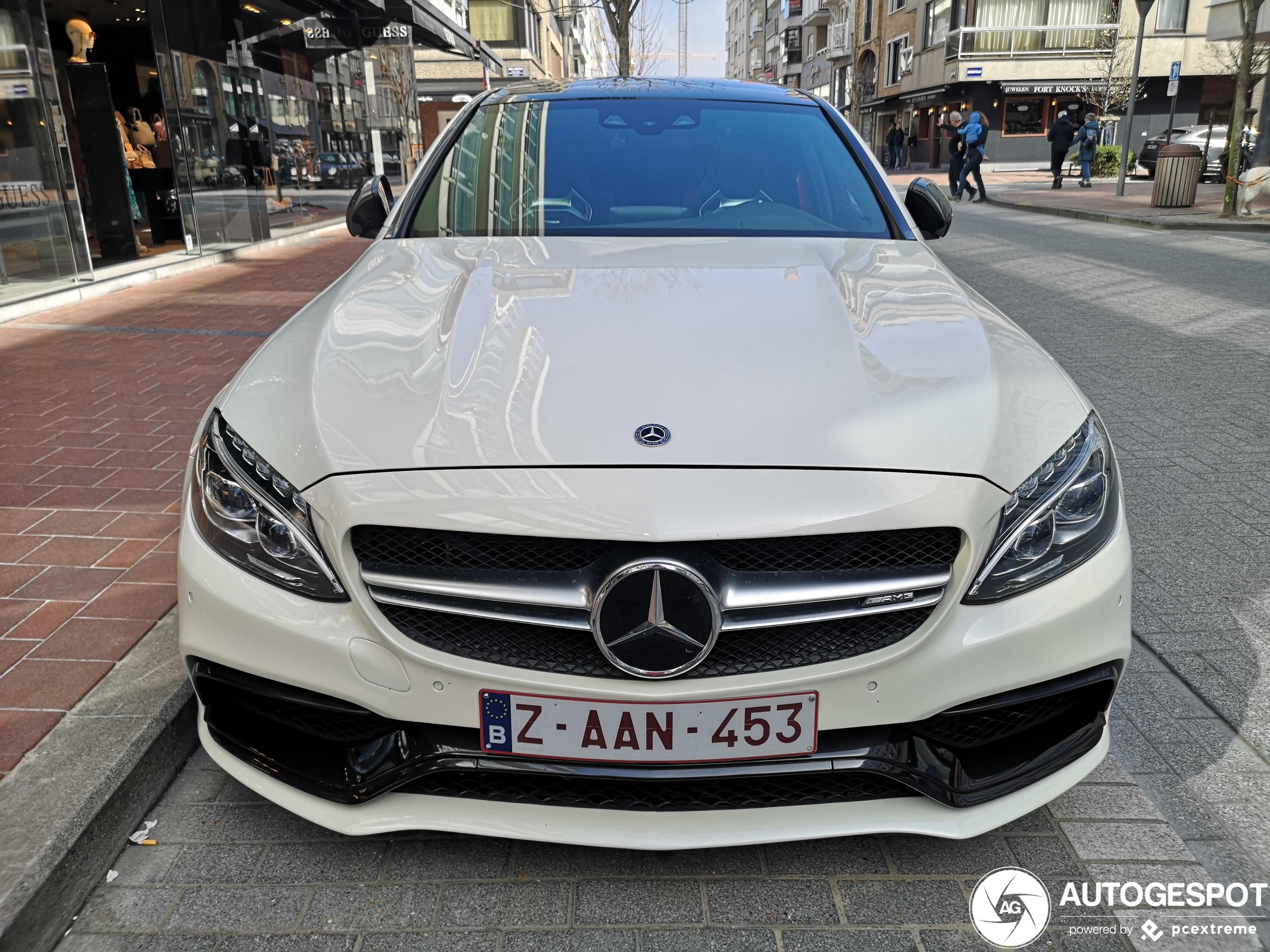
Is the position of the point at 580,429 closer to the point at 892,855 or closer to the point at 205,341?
the point at 892,855

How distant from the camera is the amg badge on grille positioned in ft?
5.44

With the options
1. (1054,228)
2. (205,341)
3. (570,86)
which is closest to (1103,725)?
(570,86)

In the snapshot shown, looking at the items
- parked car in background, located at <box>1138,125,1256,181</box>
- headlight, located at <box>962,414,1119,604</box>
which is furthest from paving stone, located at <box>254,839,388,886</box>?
parked car in background, located at <box>1138,125,1256,181</box>

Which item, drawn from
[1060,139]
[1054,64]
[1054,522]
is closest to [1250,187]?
[1060,139]

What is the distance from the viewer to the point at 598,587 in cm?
168

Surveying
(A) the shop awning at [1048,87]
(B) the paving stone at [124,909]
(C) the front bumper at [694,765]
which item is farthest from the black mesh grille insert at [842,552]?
(A) the shop awning at [1048,87]

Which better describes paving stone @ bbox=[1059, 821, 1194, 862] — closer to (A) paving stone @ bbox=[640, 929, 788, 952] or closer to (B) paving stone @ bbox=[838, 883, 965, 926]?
(B) paving stone @ bbox=[838, 883, 965, 926]

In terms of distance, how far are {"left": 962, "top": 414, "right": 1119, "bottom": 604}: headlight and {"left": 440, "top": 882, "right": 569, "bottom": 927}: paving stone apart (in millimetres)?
924

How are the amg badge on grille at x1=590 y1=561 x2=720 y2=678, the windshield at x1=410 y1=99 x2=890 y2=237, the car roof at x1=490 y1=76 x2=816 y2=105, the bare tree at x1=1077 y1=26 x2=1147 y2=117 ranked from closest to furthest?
the amg badge on grille at x1=590 y1=561 x2=720 y2=678, the windshield at x1=410 y1=99 x2=890 y2=237, the car roof at x1=490 y1=76 x2=816 y2=105, the bare tree at x1=1077 y1=26 x2=1147 y2=117

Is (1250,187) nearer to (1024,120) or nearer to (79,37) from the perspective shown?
(79,37)

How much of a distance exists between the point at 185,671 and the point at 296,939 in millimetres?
906

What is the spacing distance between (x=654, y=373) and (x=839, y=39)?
207 ft

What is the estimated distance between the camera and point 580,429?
1788 millimetres

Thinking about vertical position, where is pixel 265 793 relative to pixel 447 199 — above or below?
below
